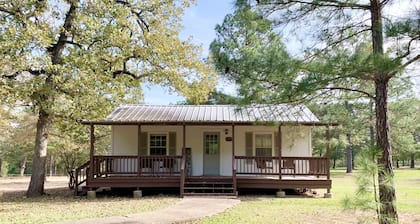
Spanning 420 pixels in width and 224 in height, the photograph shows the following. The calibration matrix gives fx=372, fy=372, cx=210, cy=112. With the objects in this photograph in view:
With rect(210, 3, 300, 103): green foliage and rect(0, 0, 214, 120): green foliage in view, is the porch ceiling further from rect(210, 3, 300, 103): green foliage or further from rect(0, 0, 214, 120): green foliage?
rect(210, 3, 300, 103): green foliage

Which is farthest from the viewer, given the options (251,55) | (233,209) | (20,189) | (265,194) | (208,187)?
(20,189)

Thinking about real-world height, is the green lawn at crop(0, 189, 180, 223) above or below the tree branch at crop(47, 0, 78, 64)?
below

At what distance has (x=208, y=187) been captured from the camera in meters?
13.9

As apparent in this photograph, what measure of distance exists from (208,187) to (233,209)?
3383mm

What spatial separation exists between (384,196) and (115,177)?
10308 mm

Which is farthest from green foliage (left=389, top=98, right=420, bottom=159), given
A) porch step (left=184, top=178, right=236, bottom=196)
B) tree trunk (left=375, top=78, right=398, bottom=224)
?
tree trunk (left=375, top=78, right=398, bottom=224)

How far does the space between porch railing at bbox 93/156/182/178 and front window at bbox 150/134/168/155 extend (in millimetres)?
632

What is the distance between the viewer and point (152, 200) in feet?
41.9

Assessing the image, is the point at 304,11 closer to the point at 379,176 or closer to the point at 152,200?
the point at 379,176

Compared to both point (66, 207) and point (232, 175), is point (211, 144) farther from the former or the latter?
point (66, 207)

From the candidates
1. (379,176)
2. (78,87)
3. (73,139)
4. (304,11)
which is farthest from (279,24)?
(73,139)

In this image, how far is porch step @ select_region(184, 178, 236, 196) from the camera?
13523mm

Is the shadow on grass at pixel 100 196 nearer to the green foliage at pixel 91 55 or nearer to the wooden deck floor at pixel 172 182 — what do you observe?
the wooden deck floor at pixel 172 182

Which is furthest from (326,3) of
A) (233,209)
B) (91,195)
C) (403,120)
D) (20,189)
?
(20,189)
